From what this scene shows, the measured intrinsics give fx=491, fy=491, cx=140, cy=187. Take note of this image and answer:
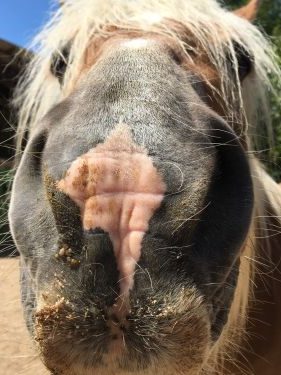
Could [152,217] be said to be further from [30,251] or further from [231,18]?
[231,18]

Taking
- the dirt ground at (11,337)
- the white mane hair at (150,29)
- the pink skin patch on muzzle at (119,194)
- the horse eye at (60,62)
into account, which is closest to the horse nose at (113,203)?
the pink skin patch on muzzle at (119,194)

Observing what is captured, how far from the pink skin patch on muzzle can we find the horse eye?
1.03 metres

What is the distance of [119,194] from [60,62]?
1157 mm

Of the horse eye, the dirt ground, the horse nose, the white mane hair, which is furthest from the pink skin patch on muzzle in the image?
the dirt ground

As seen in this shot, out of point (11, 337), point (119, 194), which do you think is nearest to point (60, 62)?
point (119, 194)

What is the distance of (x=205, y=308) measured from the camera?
1.39m

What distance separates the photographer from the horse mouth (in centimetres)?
129

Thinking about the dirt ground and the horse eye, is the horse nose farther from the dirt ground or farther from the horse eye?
the dirt ground

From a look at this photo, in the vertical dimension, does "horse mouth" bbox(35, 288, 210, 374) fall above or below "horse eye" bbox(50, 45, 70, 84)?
below

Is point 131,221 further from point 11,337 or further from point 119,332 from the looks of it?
point 11,337

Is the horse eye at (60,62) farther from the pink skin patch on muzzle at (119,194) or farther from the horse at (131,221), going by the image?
the pink skin patch on muzzle at (119,194)

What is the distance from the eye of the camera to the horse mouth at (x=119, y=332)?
4.23 feet

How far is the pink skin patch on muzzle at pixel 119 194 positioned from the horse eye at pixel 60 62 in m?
1.03

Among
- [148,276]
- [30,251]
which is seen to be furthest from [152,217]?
[30,251]
